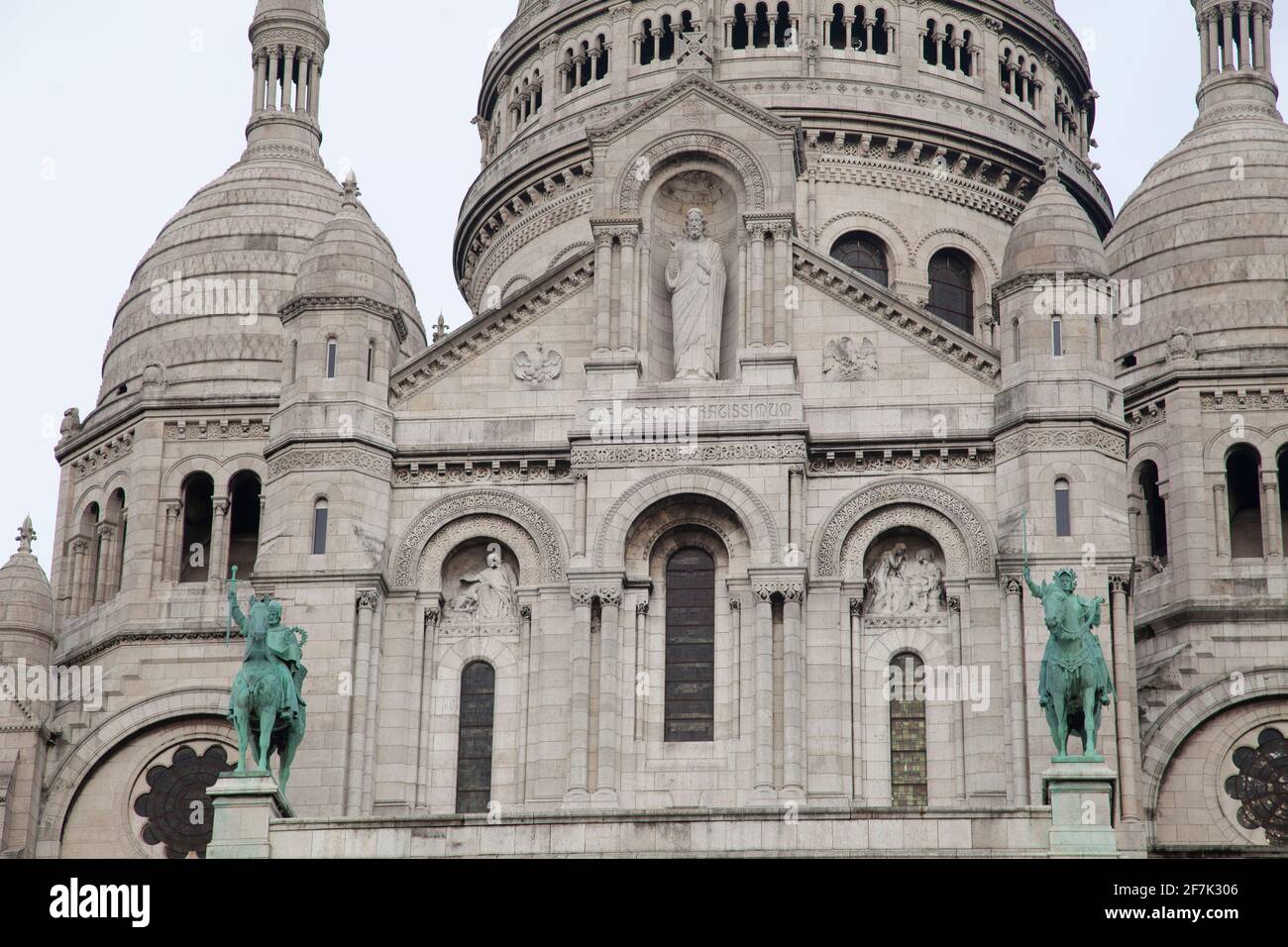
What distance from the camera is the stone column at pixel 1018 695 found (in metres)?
58.7

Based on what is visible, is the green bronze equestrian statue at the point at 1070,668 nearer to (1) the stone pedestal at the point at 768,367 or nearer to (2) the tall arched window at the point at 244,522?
(1) the stone pedestal at the point at 768,367

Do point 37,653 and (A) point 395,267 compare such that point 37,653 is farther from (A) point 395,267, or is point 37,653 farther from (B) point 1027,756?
(B) point 1027,756

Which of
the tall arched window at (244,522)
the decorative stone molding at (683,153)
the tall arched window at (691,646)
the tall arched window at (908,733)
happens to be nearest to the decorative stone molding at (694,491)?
the tall arched window at (691,646)

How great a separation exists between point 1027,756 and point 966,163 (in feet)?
86.2

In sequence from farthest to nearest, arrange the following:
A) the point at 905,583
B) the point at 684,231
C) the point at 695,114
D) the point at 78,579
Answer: the point at 78,579, the point at 695,114, the point at 684,231, the point at 905,583

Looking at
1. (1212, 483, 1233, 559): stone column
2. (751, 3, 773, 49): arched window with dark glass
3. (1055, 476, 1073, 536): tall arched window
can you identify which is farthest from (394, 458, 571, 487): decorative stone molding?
(751, 3, 773, 49): arched window with dark glass

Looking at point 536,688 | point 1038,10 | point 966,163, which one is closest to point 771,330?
point 536,688

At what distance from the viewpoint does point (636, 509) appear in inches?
2443

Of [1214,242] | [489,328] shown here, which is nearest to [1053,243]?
[489,328]

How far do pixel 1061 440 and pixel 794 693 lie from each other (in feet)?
23.7

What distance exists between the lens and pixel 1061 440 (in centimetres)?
6166

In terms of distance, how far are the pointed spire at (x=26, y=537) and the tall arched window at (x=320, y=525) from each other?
45.0ft

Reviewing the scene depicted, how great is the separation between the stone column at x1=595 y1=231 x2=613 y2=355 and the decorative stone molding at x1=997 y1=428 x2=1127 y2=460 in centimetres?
841

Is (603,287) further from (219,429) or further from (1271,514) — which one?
(1271,514)
